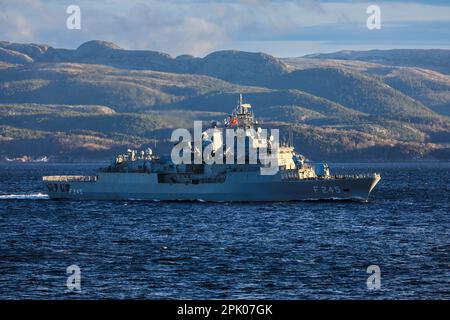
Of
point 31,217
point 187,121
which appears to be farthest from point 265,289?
point 187,121

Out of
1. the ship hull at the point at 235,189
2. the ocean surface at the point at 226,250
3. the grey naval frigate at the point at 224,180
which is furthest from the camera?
the ship hull at the point at 235,189

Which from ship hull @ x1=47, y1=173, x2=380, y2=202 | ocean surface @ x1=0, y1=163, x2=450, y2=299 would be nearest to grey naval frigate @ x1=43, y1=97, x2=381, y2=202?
ship hull @ x1=47, y1=173, x2=380, y2=202

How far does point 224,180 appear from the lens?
298 feet

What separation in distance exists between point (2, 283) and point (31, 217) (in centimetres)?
3739

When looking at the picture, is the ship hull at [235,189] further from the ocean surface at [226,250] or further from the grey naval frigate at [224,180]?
the ocean surface at [226,250]

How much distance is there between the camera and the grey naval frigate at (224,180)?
89188 mm

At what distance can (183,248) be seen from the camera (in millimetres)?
58156

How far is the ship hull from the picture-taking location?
8938cm

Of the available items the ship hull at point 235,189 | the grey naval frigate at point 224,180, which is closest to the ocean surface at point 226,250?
the ship hull at point 235,189

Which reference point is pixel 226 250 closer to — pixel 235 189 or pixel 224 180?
pixel 235 189

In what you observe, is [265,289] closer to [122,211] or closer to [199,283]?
[199,283]

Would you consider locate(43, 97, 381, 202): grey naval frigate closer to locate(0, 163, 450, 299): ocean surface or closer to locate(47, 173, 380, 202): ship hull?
locate(47, 173, 380, 202): ship hull

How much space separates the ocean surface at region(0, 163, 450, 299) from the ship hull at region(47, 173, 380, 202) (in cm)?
147

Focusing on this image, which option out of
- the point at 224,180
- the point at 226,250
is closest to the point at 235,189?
the point at 224,180
